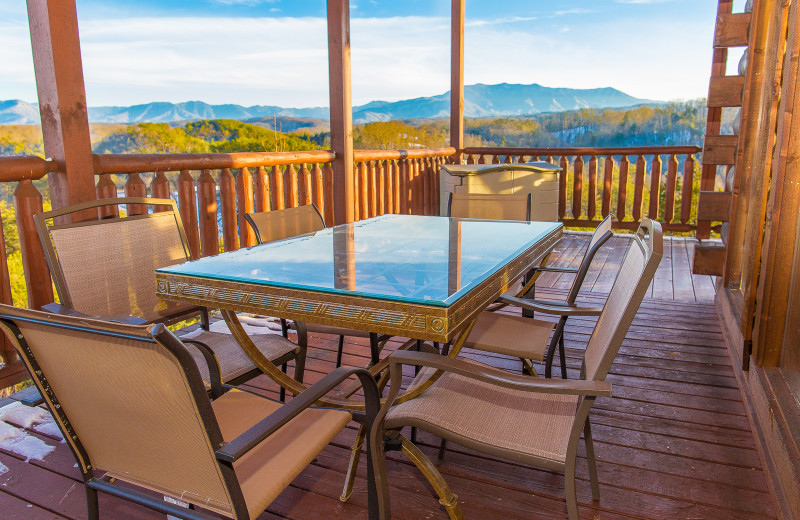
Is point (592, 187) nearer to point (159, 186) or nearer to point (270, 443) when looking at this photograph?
point (159, 186)

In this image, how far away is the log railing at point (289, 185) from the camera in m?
2.43

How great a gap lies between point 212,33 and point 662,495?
15746 millimetres

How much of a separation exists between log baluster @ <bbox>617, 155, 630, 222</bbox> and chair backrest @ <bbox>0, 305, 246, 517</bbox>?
6.13 meters

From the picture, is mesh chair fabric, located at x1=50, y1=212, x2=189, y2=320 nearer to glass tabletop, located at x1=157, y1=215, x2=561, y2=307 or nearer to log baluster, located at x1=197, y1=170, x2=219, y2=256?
glass tabletop, located at x1=157, y1=215, x2=561, y2=307

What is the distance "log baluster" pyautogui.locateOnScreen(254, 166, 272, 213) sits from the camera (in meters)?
3.56

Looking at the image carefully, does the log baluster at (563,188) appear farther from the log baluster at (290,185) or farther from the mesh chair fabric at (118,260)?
the mesh chair fabric at (118,260)

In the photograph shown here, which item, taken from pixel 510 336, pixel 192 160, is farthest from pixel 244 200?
pixel 510 336

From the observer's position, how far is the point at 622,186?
630cm

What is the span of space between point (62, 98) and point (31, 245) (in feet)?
2.18

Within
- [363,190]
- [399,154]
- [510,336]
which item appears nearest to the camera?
[510,336]

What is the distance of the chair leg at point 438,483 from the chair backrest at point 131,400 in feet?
1.80

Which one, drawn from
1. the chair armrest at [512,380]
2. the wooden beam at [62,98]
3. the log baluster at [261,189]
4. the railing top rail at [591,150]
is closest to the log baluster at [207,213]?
the log baluster at [261,189]

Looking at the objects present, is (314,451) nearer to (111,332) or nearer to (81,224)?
(111,332)

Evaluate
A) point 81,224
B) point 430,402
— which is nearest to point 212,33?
point 81,224
